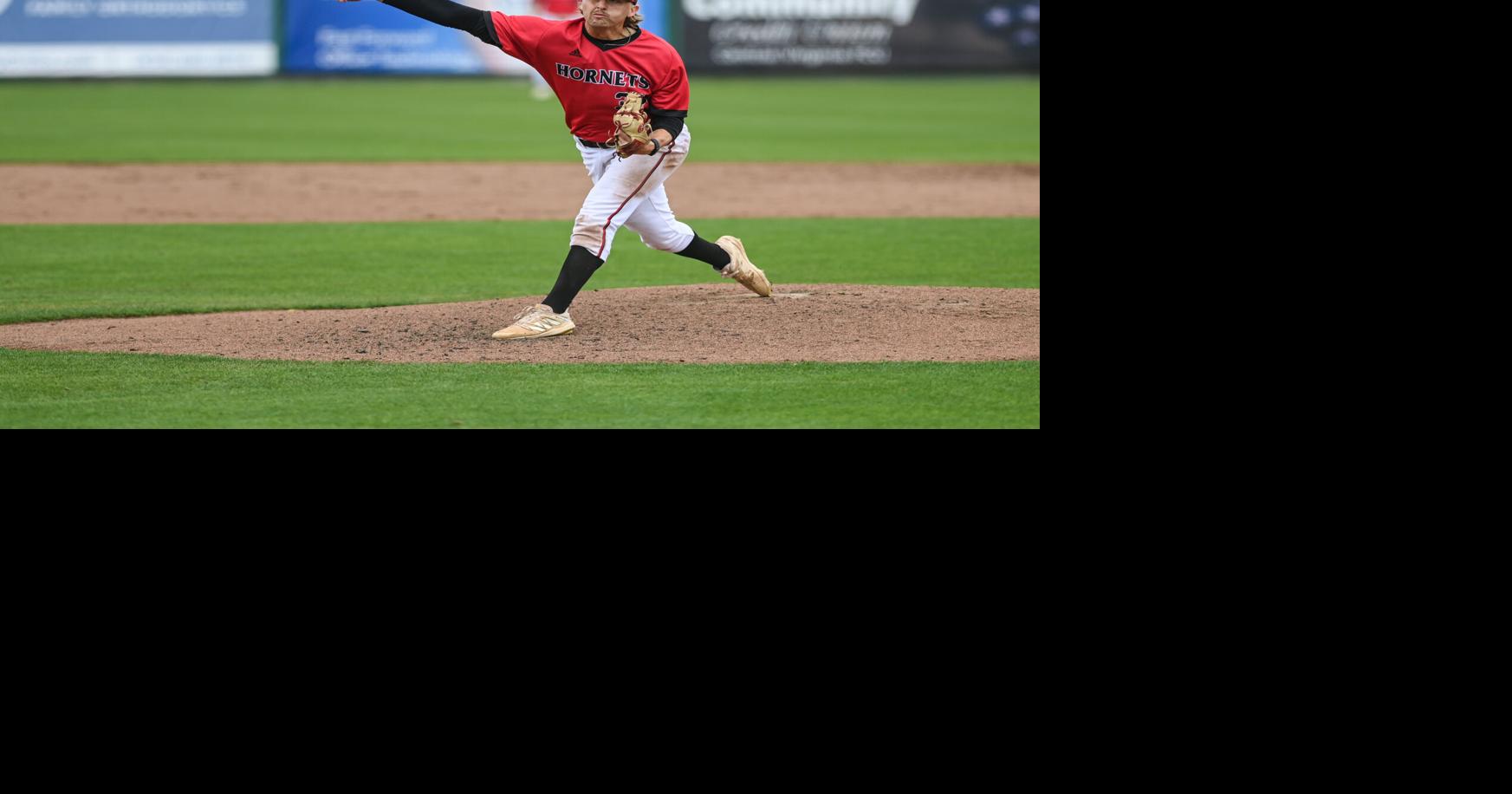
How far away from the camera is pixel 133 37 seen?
27953 millimetres

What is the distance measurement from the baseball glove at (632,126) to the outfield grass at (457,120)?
1070 centimetres

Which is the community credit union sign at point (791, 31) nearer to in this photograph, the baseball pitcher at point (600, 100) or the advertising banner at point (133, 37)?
the advertising banner at point (133, 37)

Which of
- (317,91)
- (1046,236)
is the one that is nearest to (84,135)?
(317,91)

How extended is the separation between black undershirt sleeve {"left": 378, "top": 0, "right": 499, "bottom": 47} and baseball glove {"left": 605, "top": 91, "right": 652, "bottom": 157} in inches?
27.8

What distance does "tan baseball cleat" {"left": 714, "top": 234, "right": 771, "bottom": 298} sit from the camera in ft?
29.0

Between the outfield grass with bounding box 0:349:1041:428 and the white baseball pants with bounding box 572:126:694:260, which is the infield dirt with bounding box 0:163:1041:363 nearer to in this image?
the outfield grass with bounding box 0:349:1041:428

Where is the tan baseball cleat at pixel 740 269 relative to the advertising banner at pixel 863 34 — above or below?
below

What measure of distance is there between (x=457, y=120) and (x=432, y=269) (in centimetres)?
1307

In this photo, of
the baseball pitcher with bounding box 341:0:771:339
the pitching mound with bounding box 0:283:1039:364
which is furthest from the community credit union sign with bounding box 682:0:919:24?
the baseball pitcher with bounding box 341:0:771:339

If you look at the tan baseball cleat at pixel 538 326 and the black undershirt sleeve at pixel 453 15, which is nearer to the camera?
the black undershirt sleeve at pixel 453 15

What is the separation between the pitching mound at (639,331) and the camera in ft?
25.7

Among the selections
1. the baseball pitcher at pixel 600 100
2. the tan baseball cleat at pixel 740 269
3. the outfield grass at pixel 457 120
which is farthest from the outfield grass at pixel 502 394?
the outfield grass at pixel 457 120

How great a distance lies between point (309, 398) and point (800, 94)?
2315 centimetres

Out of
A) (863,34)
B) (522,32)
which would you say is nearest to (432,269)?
(522,32)
